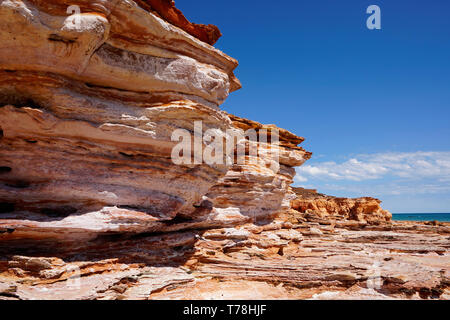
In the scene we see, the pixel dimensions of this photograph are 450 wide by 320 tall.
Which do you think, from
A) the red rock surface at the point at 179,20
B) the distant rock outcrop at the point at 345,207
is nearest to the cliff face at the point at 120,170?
the red rock surface at the point at 179,20

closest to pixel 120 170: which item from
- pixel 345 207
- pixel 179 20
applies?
pixel 179 20

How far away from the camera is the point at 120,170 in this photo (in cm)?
1117

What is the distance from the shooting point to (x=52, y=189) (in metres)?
9.76

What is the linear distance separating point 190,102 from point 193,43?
2.40m

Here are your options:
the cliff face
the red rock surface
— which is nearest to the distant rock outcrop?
the cliff face

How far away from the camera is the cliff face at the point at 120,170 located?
8812 mm

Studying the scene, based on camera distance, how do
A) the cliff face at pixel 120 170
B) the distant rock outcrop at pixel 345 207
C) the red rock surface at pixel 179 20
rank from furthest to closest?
the distant rock outcrop at pixel 345 207
the red rock surface at pixel 179 20
the cliff face at pixel 120 170

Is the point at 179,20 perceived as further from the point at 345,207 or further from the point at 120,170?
the point at 345,207

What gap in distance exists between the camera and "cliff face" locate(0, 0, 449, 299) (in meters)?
8.81

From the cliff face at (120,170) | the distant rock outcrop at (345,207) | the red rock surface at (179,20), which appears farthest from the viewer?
the distant rock outcrop at (345,207)

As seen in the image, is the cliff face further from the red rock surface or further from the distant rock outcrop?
the distant rock outcrop

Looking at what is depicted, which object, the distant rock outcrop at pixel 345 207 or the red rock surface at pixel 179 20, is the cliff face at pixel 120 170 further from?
the distant rock outcrop at pixel 345 207

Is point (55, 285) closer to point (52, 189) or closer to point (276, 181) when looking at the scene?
point (52, 189)
